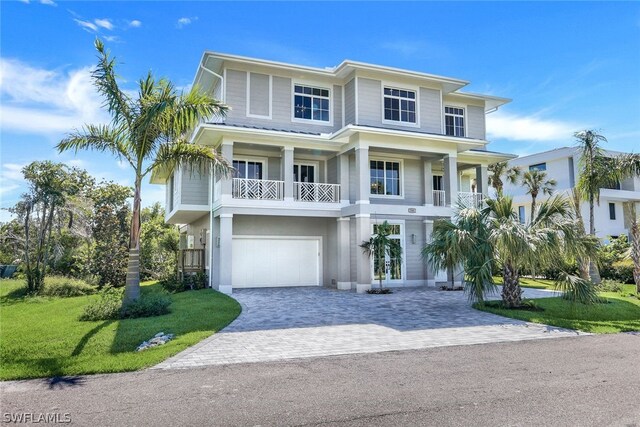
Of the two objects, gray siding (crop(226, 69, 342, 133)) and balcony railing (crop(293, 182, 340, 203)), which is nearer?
gray siding (crop(226, 69, 342, 133))

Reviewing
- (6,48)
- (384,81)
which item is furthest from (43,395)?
(384,81)

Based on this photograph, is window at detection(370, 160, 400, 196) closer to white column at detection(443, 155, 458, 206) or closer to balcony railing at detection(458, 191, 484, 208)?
white column at detection(443, 155, 458, 206)

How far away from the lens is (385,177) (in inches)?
792

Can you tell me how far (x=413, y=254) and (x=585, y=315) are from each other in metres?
8.54

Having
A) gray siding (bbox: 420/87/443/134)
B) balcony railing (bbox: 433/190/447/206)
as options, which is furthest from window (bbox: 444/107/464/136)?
balcony railing (bbox: 433/190/447/206)

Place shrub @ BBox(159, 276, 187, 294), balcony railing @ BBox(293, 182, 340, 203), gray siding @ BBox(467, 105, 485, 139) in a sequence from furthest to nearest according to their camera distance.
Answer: gray siding @ BBox(467, 105, 485, 139), balcony railing @ BBox(293, 182, 340, 203), shrub @ BBox(159, 276, 187, 294)

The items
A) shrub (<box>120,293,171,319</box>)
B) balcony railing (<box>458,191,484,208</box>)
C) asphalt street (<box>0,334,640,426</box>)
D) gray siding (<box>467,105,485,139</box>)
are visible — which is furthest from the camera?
gray siding (<box>467,105,485,139</box>)

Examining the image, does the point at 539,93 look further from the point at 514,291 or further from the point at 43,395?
the point at 43,395

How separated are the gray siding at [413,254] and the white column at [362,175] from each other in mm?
3625

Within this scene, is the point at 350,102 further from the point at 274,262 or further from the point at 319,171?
the point at 274,262

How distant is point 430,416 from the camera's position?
4879mm

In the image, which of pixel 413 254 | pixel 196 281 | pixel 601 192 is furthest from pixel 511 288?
pixel 601 192

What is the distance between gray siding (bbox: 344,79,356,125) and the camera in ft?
62.8

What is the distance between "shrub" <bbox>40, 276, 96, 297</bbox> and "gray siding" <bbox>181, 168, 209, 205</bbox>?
540cm
